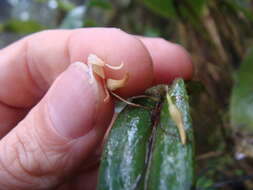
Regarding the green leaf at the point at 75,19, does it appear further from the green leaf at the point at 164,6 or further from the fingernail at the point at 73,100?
the fingernail at the point at 73,100

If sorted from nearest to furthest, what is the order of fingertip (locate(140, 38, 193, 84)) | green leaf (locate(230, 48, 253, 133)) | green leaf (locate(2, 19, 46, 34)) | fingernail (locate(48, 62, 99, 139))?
fingernail (locate(48, 62, 99, 139)) < fingertip (locate(140, 38, 193, 84)) < green leaf (locate(230, 48, 253, 133)) < green leaf (locate(2, 19, 46, 34))

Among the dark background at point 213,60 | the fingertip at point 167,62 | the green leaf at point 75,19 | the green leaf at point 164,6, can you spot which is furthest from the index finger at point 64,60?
the green leaf at point 75,19

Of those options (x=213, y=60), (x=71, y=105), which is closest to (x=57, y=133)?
(x=71, y=105)

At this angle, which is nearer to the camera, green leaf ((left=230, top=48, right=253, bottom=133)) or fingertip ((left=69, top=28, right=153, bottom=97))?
fingertip ((left=69, top=28, right=153, bottom=97))

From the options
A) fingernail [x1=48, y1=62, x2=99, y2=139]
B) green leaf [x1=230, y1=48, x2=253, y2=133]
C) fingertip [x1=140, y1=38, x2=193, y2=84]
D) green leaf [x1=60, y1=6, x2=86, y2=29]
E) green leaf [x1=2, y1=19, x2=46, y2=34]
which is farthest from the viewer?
green leaf [x1=2, y1=19, x2=46, y2=34]

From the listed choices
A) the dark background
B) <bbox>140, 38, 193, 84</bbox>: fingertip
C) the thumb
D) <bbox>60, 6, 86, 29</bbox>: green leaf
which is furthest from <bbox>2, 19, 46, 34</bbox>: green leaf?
the thumb

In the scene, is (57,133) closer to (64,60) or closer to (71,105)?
(71,105)

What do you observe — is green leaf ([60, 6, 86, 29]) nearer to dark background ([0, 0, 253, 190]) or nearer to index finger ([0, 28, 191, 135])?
dark background ([0, 0, 253, 190])

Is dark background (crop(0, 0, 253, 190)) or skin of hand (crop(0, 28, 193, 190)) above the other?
skin of hand (crop(0, 28, 193, 190))

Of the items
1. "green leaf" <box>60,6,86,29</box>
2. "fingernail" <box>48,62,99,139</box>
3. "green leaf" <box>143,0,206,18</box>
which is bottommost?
"green leaf" <box>60,6,86,29</box>
